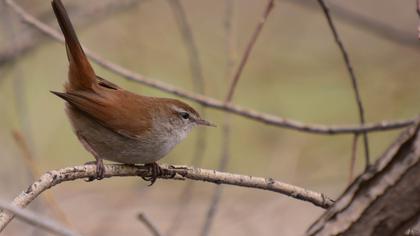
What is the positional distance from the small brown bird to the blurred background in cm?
112

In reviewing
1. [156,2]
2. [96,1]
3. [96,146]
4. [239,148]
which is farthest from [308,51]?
[96,146]

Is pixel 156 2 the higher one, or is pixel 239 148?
pixel 156 2

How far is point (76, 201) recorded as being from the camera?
616 cm

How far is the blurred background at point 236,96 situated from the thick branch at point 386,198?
11.7 feet

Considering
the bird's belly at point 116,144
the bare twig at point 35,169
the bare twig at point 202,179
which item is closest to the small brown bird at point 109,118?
the bird's belly at point 116,144

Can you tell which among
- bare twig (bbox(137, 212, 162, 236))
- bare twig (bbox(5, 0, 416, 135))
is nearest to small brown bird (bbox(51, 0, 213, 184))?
bare twig (bbox(5, 0, 416, 135))

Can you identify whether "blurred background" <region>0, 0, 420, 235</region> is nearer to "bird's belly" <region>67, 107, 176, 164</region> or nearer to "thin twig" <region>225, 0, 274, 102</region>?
"bird's belly" <region>67, 107, 176, 164</region>

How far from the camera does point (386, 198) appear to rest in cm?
163

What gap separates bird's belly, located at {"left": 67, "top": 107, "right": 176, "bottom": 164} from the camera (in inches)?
146

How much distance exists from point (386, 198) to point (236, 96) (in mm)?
6885

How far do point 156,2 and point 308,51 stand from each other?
6.36 feet

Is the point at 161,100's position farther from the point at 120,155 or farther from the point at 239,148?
the point at 239,148

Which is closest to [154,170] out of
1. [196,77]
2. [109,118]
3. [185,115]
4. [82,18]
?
[109,118]

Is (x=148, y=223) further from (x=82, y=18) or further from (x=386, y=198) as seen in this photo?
(x=82, y=18)
